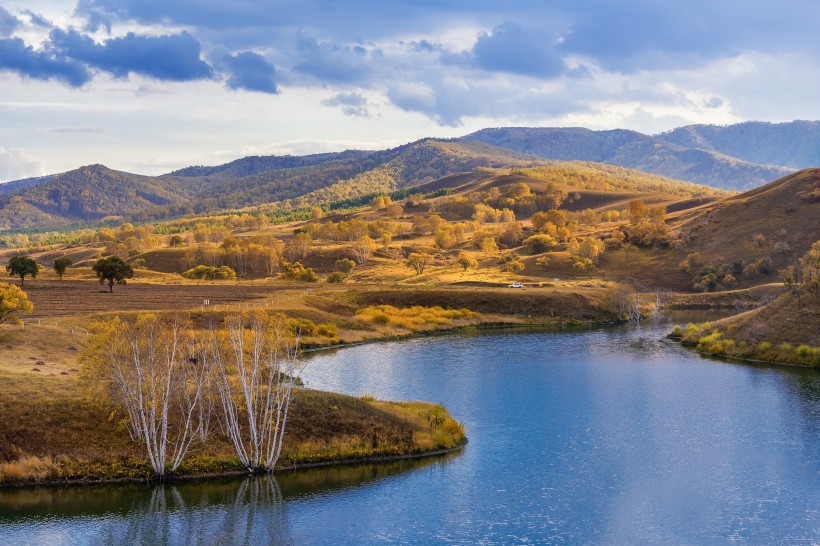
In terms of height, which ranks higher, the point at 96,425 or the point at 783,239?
the point at 783,239

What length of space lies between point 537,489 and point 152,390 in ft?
76.6

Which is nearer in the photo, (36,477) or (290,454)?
(36,477)

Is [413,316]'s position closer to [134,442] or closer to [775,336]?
[775,336]

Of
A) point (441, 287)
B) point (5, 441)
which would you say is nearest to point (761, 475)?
point (5, 441)

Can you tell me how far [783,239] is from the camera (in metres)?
165

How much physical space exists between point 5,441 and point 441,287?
99541 millimetres

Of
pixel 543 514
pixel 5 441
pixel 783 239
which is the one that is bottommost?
pixel 543 514

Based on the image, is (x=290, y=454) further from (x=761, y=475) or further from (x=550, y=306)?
(x=550, y=306)

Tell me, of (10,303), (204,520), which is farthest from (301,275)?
(204,520)

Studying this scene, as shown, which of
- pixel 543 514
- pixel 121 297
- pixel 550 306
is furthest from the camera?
pixel 550 306

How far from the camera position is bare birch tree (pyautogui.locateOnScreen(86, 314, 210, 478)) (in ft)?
158

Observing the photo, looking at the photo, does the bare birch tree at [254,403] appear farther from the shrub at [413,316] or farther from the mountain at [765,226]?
the mountain at [765,226]

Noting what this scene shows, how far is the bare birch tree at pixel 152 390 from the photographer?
48.2 meters

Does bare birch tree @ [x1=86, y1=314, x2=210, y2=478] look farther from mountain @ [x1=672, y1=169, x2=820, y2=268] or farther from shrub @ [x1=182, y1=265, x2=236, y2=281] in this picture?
mountain @ [x1=672, y1=169, x2=820, y2=268]
